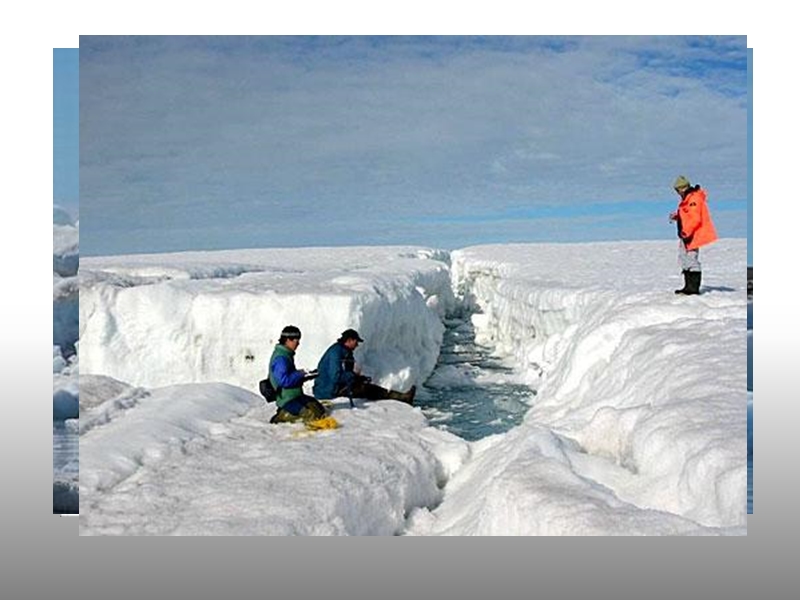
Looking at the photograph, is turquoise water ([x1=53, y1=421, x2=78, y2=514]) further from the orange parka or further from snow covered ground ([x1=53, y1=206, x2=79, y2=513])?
the orange parka

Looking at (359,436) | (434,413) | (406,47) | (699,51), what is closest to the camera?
(699,51)

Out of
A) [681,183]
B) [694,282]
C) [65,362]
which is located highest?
[681,183]

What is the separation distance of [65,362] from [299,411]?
145 centimetres

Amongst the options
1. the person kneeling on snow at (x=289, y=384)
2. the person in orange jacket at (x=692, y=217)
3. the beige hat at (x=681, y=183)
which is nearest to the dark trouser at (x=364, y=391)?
the person kneeling on snow at (x=289, y=384)

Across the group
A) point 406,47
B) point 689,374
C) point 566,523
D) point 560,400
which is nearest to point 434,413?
point 560,400

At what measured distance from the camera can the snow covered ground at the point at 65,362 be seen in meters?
3.97

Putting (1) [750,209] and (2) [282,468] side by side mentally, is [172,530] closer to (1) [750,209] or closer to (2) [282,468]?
(2) [282,468]

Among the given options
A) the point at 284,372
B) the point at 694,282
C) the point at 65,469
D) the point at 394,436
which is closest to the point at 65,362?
the point at 65,469

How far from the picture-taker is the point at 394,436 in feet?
16.8

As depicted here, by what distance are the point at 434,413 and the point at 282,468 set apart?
13.9ft

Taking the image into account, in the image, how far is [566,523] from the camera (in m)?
3.28

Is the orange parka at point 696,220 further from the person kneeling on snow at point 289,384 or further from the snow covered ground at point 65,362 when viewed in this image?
the snow covered ground at point 65,362

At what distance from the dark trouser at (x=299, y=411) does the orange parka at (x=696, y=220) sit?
298 centimetres

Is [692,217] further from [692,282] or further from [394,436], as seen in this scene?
[394,436]
